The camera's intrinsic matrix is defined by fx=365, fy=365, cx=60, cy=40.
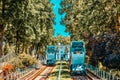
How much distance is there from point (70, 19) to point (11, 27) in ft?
98.0

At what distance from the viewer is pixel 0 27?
56812 mm

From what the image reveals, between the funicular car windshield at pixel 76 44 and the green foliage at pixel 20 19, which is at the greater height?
the green foliage at pixel 20 19

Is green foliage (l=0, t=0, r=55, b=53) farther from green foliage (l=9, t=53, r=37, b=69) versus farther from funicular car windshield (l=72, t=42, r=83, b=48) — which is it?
funicular car windshield (l=72, t=42, r=83, b=48)

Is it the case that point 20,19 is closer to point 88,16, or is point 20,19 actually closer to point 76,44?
point 76,44

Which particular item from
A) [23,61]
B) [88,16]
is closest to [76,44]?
[23,61]

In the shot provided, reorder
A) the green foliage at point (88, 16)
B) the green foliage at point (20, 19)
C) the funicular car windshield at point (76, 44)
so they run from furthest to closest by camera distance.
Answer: the funicular car windshield at point (76, 44)
the green foliage at point (20, 19)
the green foliage at point (88, 16)

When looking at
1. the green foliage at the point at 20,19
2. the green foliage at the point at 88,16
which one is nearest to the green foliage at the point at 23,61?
the green foliage at the point at 20,19

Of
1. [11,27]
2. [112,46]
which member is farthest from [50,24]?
[112,46]

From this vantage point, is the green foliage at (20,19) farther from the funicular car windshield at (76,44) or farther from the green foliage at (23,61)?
the funicular car windshield at (76,44)

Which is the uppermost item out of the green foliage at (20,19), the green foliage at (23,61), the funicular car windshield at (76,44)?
the green foliage at (20,19)

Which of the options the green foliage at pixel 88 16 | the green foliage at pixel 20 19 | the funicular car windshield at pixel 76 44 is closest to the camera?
the green foliage at pixel 88 16

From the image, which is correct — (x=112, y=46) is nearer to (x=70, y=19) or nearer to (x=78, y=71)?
(x=78, y=71)

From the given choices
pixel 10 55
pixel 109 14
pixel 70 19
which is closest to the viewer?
pixel 109 14

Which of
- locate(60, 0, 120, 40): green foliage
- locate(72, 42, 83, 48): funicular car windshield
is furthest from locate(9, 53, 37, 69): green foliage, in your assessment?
locate(60, 0, 120, 40): green foliage
